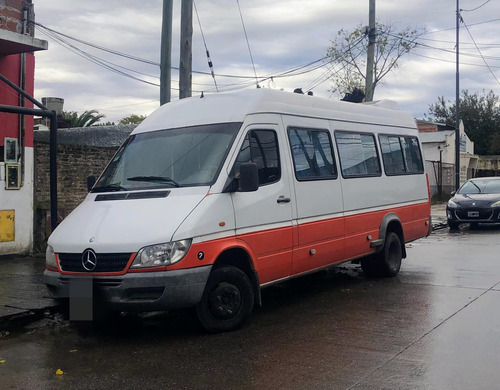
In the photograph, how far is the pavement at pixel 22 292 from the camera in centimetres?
691

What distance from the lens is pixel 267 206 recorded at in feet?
22.4

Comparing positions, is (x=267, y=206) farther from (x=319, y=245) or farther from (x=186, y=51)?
(x=186, y=51)

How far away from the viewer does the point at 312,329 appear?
6.49 meters

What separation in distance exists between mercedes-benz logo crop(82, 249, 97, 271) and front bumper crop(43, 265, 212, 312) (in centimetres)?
10

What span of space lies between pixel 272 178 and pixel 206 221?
1.28 m

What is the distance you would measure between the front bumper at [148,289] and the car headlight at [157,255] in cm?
9

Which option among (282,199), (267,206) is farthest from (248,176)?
(282,199)

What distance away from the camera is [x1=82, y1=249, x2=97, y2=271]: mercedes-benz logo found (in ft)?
19.4

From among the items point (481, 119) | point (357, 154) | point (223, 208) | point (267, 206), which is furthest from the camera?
point (481, 119)

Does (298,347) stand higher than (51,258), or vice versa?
(51,258)

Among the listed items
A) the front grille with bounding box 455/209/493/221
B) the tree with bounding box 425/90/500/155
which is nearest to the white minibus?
the front grille with bounding box 455/209/493/221

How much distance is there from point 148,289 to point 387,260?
→ 4.79m

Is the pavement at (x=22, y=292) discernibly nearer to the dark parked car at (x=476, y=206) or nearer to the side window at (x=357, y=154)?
the side window at (x=357, y=154)

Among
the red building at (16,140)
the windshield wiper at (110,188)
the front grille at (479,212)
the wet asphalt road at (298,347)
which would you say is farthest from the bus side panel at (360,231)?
the front grille at (479,212)
